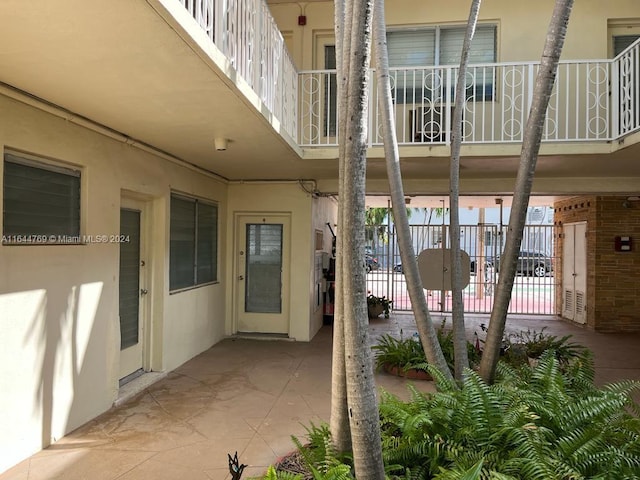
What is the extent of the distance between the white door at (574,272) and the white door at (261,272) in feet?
20.8

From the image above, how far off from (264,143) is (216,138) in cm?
53

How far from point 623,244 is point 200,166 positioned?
26.4ft

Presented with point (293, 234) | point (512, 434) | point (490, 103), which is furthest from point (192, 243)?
point (490, 103)

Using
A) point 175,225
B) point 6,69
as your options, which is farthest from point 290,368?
point 6,69

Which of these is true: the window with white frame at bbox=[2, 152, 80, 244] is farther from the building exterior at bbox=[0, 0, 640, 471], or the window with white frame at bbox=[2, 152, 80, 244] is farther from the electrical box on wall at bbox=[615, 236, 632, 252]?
the electrical box on wall at bbox=[615, 236, 632, 252]

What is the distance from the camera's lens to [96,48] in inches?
93.0

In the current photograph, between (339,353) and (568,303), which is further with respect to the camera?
(568,303)

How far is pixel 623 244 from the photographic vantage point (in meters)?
8.30

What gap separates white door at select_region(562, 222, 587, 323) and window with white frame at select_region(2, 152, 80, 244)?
9210 millimetres

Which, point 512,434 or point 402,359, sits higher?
point 512,434

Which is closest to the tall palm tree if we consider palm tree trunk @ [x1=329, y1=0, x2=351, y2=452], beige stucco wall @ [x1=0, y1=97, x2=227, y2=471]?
palm tree trunk @ [x1=329, y1=0, x2=351, y2=452]

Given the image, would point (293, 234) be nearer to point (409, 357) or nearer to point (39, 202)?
point (409, 357)


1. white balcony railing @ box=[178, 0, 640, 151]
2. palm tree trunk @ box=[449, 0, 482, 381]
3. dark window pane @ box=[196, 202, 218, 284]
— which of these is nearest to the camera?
white balcony railing @ box=[178, 0, 640, 151]

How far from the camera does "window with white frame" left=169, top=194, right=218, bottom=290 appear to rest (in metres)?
5.54
